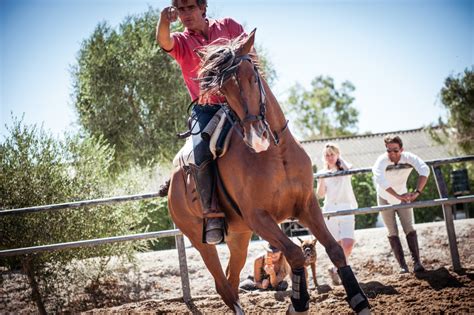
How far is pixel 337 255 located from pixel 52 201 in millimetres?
7487

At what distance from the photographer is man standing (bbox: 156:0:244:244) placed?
4.78 meters

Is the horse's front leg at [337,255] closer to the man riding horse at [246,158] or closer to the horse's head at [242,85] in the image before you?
the man riding horse at [246,158]

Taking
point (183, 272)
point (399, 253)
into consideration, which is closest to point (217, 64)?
point (183, 272)

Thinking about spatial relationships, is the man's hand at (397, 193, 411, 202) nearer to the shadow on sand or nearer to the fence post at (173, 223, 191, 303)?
the shadow on sand

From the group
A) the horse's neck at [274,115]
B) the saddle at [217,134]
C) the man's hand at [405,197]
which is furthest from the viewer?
the man's hand at [405,197]

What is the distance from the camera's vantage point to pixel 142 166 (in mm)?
20891

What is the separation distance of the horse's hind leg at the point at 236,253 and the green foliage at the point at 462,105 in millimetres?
25086

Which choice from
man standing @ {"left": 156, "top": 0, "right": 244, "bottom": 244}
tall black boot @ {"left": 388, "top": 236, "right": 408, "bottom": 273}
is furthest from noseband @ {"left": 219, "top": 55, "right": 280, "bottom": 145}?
tall black boot @ {"left": 388, "top": 236, "right": 408, "bottom": 273}

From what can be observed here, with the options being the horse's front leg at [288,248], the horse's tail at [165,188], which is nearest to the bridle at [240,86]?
the horse's front leg at [288,248]

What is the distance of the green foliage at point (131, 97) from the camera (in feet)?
68.3

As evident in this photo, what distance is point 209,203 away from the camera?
189 inches

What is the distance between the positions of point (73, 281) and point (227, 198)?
6259 millimetres

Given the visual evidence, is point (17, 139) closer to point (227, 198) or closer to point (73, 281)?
point (73, 281)

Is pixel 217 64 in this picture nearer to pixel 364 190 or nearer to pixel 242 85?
pixel 242 85
